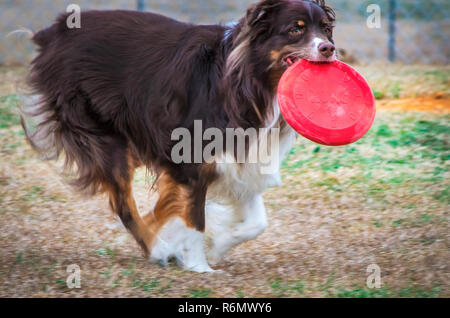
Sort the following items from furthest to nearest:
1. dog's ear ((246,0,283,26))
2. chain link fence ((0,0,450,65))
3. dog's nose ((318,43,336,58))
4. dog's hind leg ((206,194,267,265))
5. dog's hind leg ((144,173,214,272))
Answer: chain link fence ((0,0,450,65))
dog's hind leg ((206,194,267,265))
dog's hind leg ((144,173,214,272))
dog's ear ((246,0,283,26))
dog's nose ((318,43,336,58))

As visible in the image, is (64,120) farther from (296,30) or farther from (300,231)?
(300,231)

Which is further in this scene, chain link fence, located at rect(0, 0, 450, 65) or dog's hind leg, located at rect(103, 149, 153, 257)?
chain link fence, located at rect(0, 0, 450, 65)

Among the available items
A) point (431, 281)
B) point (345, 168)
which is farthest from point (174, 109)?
point (345, 168)

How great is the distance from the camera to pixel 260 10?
3910 mm

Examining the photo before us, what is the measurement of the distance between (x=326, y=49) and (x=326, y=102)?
1.60ft

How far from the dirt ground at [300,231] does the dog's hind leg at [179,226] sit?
94 millimetres

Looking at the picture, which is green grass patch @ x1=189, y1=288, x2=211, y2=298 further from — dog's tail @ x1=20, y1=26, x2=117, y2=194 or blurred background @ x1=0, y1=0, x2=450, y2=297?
dog's tail @ x1=20, y1=26, x2=117, y2=194

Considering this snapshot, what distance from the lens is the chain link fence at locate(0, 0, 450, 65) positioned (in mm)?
11148

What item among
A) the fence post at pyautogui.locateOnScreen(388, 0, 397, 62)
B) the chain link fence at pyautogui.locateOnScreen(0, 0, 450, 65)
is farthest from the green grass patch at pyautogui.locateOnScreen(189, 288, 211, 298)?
the fence post at pyautogui.locateOnScreen(388, 0, 397, 62)

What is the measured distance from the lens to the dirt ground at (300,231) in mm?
Result: 4113

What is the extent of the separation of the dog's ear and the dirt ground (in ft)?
5.23

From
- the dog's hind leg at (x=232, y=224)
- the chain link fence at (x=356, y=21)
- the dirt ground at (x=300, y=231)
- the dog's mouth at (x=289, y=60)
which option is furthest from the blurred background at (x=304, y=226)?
the chain link fence at (x=356, y=21)

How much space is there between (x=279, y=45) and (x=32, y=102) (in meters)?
1.76

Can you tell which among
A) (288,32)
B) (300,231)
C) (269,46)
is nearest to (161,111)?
(269,46)
